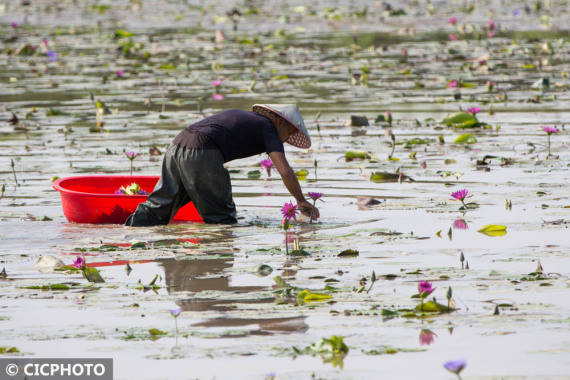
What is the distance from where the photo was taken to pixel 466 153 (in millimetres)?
9961

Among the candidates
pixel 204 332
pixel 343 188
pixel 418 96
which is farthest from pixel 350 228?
pixel 418 96

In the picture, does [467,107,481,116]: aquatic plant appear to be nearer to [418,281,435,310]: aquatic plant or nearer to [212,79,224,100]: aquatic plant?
[212,79,224,100]: aquatic plant

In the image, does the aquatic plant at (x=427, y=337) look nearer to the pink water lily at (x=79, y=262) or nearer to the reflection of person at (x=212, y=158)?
the pink water lily at (x=79, y=262)

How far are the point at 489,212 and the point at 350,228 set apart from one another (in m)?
1.00

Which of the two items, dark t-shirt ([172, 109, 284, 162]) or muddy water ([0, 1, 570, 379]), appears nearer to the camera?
muddy water ([0, 1, 570, 379])

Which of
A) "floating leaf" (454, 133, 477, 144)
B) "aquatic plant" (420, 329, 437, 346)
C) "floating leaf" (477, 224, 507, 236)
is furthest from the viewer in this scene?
"floating leaf" (454, 133, 477, 144)

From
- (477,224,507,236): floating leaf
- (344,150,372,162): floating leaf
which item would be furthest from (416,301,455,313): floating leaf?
(344,150,372,162): floating leaf

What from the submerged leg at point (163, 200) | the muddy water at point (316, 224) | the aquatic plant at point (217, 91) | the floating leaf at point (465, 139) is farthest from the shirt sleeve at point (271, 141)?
the aquatic plant at point (217, 91)

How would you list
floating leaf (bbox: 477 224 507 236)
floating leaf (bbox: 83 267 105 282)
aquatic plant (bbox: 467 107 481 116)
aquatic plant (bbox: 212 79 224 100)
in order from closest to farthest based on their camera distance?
floating leaf (bbox: 83 267 105 282) < floating leaf (bbox: 477 224 507 236) < aquatic plant (bbox: 467 107 481 116) < aquatic plant (bbox: 212 79 224 100)

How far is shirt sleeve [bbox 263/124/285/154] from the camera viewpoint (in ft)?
24.5

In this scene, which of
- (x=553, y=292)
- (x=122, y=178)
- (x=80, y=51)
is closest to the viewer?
(x=553, y=292)

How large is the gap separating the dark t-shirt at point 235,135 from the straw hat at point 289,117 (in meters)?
0.07

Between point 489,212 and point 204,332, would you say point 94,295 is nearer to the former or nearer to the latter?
point 204,332

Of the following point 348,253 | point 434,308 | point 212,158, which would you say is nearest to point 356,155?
point 212,158
